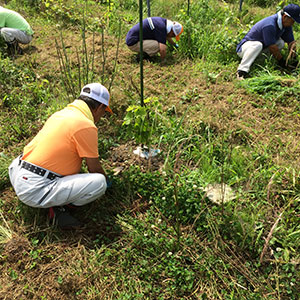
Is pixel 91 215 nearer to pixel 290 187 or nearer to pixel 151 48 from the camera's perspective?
pixel 290 187

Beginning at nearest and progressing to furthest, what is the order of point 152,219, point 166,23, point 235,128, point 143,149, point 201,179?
point 152,219, point 201,179, point 143,149, point 235,128, point 166,23

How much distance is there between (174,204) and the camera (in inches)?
94.6

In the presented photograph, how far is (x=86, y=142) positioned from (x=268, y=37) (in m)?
3.39

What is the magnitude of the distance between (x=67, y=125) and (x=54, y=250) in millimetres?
996

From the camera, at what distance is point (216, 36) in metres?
4.78

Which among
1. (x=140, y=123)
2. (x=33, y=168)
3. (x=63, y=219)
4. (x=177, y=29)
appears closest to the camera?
(x=33, y=168)

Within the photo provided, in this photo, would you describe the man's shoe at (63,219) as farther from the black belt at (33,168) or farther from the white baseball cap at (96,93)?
the white baseball cap at (96,93)

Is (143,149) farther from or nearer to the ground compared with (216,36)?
nearer to the ground

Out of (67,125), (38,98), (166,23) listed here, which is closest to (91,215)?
(67,125)

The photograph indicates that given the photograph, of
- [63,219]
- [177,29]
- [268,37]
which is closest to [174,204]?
[63,219]

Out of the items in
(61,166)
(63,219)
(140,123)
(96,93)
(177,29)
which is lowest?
(63,219)

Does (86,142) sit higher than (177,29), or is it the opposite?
(177,29)

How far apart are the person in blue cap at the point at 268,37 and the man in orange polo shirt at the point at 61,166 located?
2.78 metres

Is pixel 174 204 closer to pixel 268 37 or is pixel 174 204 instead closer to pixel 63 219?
pixel 63 219
